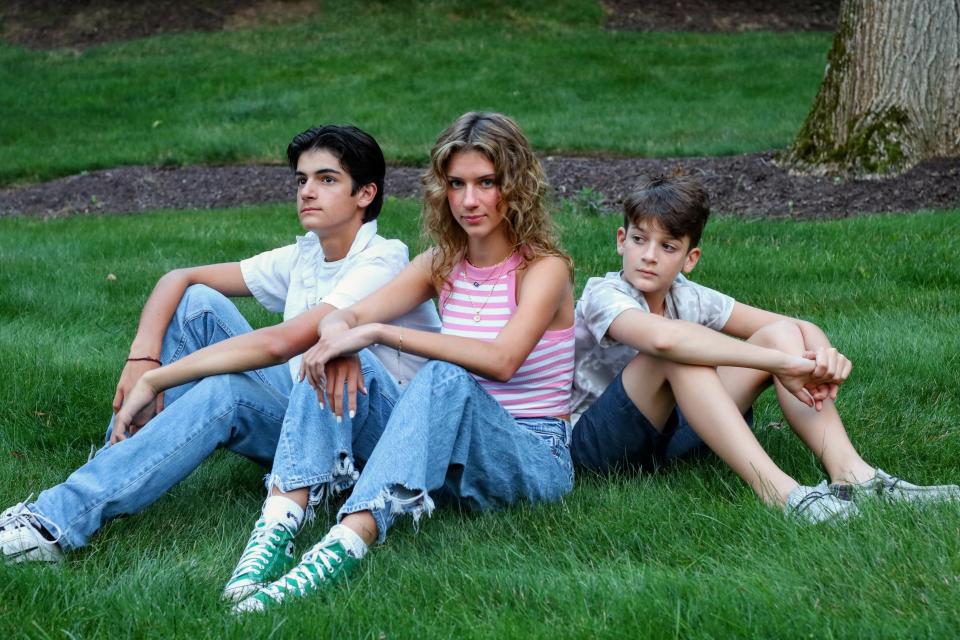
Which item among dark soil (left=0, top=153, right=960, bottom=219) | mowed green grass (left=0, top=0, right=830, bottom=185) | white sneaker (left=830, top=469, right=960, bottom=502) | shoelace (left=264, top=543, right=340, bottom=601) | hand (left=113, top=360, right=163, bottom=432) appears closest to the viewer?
shoelace (left=264, top=543, right=340, bottom=601)

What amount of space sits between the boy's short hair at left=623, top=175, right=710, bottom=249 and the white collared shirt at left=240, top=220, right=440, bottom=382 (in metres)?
0.79

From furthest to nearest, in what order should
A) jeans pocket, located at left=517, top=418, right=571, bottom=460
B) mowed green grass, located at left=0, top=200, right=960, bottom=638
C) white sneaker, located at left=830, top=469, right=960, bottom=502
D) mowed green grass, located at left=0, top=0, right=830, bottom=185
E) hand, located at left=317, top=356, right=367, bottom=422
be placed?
1. mowed green grass, located at left=0, top=0, right=830, bottom=185
2. jeans pocket, located at left=517, top=418, right=571, bottom=460
3. hand, located at left=317, top=356, right=367, bottom=422
4. white sneaker, located at left=830, top=469, right=960, bottom=502
5. mowed green grass, located at left=0, top=200, right=960, bottom=638

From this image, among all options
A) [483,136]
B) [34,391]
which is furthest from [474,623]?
[34,391]

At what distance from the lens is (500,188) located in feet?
11.4

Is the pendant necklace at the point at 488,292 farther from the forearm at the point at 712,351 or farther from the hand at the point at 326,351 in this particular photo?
the forearm at the point at 712,351

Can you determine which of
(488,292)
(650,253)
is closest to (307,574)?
(488,292)

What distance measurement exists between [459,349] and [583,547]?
2.22ft

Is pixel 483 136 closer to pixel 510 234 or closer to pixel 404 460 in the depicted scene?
pixel 510 234

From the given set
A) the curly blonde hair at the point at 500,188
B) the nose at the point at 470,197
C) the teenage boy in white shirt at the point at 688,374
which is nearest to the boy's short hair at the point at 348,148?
the curly blonde hair at the point at 500,188

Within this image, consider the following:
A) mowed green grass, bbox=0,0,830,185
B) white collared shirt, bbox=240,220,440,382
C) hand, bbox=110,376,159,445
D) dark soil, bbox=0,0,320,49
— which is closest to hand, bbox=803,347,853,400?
white collared shirt, bbox=240,220,440,382

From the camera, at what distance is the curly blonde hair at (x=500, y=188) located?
3443 mm

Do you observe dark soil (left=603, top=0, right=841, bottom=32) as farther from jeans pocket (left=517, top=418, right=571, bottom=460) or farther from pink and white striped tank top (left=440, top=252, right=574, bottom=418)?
jeans pocket (left=517, top=418, right=571, bottom=460)

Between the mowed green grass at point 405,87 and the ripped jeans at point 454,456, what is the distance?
7574 mm

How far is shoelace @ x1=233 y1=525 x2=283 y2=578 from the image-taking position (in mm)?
2920
